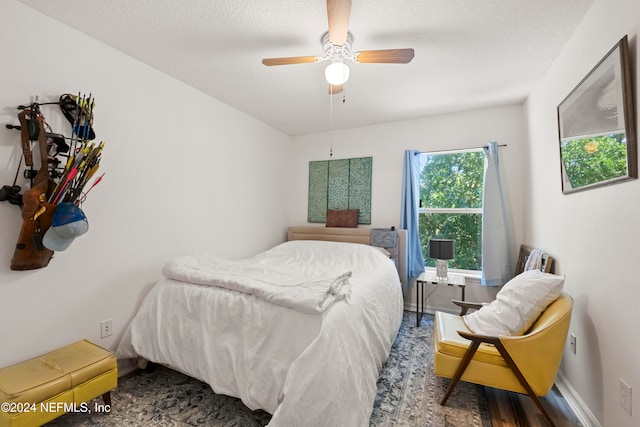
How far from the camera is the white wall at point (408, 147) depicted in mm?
3211

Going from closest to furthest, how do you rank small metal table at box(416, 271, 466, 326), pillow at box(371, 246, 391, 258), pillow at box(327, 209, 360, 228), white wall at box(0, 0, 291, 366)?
white wall at box(0, 0, 291, 366) → small metal table at box(416, 271, 466, 326) → pillow at box(371, 246, 391, 258) → pillow at box(327, 209, 360, 228)

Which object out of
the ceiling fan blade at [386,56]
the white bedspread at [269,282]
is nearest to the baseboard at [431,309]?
the white bedspread at [269,282]

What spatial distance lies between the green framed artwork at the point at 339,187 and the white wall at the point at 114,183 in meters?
1.32

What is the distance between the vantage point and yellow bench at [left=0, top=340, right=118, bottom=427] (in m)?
1.35

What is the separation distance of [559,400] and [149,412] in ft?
9.23

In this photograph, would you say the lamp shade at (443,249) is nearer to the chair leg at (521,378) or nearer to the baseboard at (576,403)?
the baseboard at (576,403)

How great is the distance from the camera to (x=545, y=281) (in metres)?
1.79

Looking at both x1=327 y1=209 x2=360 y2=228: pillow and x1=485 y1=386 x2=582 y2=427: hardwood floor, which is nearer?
x1=485 y1=386 x2=582 y2=427: hardwood floor

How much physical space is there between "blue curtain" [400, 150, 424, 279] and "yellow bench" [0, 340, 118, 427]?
3142 millimetres

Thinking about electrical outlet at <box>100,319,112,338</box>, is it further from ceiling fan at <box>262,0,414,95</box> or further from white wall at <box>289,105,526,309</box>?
white wall at <box>289,105,526,309</box>

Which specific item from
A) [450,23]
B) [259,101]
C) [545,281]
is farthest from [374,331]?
[259,101]

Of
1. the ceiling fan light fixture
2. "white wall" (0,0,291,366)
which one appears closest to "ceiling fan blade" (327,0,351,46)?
the ceiling fan light fixture

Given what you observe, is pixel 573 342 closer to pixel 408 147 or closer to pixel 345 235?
pixel 345 235

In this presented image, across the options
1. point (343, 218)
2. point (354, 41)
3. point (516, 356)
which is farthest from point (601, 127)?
point (343, 218)
